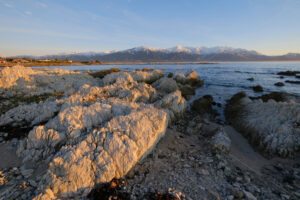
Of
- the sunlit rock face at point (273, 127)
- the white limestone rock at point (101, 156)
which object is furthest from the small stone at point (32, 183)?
the sunlit rock face at point (273, 127)

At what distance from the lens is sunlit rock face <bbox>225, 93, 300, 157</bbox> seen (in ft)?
28.5

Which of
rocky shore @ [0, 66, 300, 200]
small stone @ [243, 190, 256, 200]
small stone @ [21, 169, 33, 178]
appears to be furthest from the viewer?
small stone @ [21, 169, 33, 178]

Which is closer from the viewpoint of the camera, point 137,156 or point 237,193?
point 237,193

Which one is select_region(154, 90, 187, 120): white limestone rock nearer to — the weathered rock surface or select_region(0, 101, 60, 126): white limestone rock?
the weathered rock surface

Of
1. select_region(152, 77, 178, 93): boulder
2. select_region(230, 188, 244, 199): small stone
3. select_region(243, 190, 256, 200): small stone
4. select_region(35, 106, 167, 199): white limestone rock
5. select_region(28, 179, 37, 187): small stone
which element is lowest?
select_region(243, 190, 256, 200): small stone

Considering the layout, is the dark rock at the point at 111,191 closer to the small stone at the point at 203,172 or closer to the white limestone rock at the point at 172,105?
the small stone at the point at 203,172

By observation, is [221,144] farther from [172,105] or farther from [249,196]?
[172,105]

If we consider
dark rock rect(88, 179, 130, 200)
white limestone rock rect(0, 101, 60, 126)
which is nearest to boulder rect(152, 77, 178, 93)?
white limestone rock rect(0, 101, 60, 126)

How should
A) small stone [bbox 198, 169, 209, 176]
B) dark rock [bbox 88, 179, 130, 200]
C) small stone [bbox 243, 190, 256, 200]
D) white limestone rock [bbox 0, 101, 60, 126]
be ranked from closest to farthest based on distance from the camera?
dark rock [bbox 88, 179, 130, 200] < small stone [bbox 243, 190, 256, 200] < small stone [bbox 198, 169, 209, 176] < white limestone rock [bbox 0, 101, 60, 126]

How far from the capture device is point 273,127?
9750 millimetres

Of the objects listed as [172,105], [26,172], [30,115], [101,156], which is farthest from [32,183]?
[172,105]

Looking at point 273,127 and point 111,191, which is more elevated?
point 273,127

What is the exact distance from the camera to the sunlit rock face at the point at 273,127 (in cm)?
867

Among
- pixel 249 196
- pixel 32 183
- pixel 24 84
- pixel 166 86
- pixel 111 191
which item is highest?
pixel 24 84
